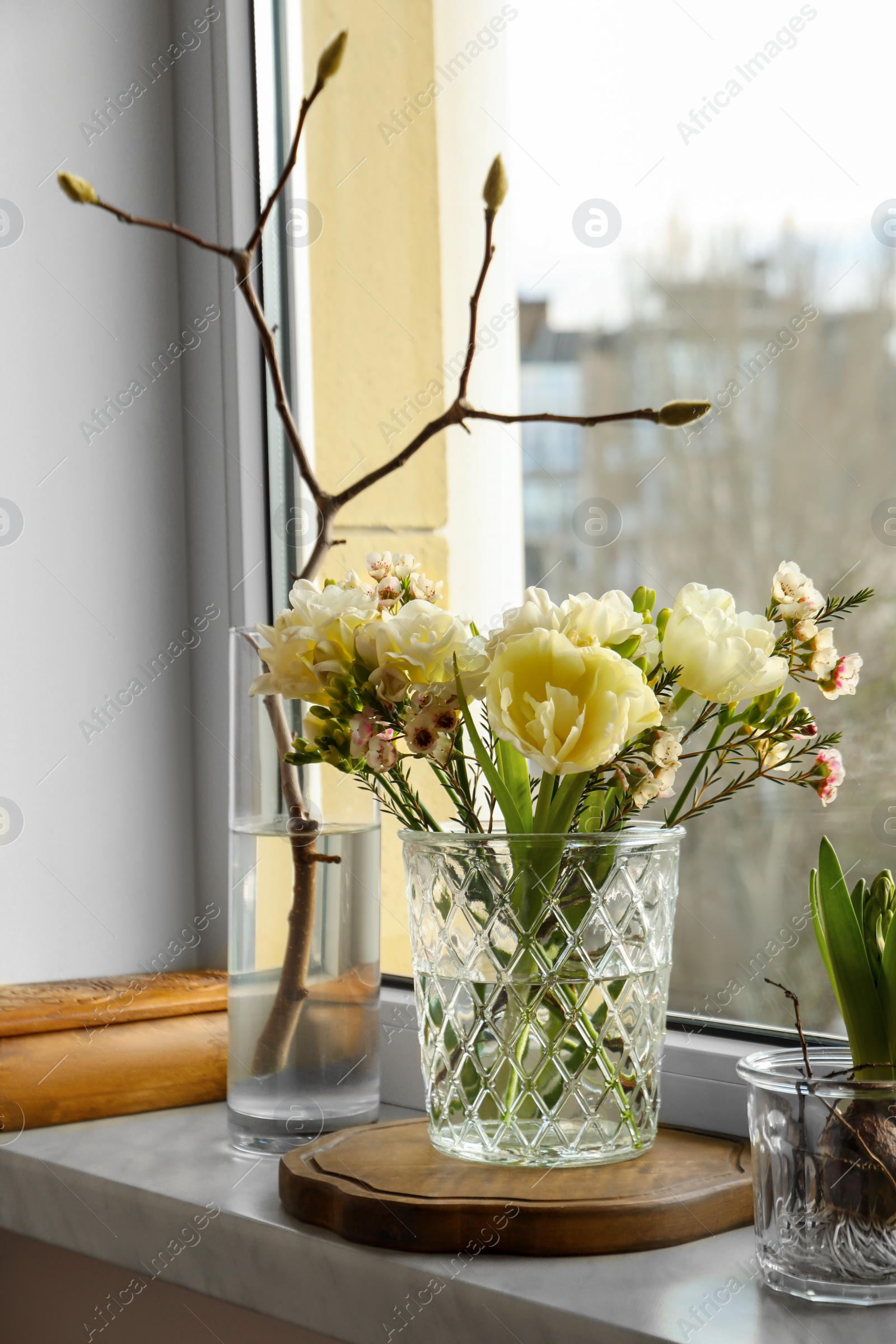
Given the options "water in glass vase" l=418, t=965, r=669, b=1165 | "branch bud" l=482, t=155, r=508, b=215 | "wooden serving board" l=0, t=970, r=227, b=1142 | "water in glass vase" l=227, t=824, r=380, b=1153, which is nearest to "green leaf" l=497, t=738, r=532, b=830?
"water in glass vase" l=418, t=965, r=669, b=1165

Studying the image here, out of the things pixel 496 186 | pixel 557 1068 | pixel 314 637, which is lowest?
pixel 557 1068

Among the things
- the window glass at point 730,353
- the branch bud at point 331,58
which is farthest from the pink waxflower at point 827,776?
the branch bud at point 331,58

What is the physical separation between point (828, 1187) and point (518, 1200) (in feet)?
0.59

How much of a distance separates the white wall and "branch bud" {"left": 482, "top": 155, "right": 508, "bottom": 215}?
1.55ft

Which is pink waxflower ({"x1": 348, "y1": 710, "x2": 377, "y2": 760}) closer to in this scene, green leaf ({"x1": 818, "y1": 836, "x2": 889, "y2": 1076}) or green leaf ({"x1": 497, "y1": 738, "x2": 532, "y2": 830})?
green leaf ({"x1": 497, "y1": 738, "x2": 532, "y2": 830})

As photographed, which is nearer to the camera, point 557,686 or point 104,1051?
point 557,686

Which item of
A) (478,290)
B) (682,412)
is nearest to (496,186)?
(478,290)

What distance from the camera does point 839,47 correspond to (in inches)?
35.8

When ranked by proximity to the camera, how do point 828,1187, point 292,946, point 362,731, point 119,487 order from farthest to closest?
point 119,487, point 292,946, point 362,731, point 828,1187

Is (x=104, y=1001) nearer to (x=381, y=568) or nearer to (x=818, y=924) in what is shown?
(x=381, y=568)

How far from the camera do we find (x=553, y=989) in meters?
0.80

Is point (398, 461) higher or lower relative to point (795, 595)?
higher

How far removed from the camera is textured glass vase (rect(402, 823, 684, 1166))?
0.80 m

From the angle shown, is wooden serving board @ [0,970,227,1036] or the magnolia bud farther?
wooden serving board @ [0,970,227,1036]
